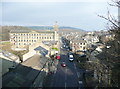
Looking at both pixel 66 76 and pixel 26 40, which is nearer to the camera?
pixel 66 76

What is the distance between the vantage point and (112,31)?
5793mm

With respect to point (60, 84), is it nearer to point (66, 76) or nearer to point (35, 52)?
point (66, 76)

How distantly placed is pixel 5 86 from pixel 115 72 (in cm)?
734

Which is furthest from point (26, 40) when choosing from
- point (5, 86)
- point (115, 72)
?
point (115, 72)

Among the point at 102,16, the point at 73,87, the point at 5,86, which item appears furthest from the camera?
the point at 73,87

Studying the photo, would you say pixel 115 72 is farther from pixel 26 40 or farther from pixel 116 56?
pixel 26 40

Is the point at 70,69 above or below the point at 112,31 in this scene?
below

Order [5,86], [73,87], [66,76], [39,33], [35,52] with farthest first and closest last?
1. [39,33]
2. [35,52]
3. [66,76]
4. [73,87]
5. [5,86]

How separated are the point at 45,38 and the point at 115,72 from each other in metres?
72.0

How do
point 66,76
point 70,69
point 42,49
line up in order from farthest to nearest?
point 42,49 → point 70,69 → point 66,76

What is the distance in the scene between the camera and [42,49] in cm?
3825

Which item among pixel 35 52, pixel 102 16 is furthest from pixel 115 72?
pixel 35 52

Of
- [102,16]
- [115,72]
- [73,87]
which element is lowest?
[73,87]

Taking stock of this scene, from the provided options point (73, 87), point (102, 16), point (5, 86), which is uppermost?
point (102, 16)
